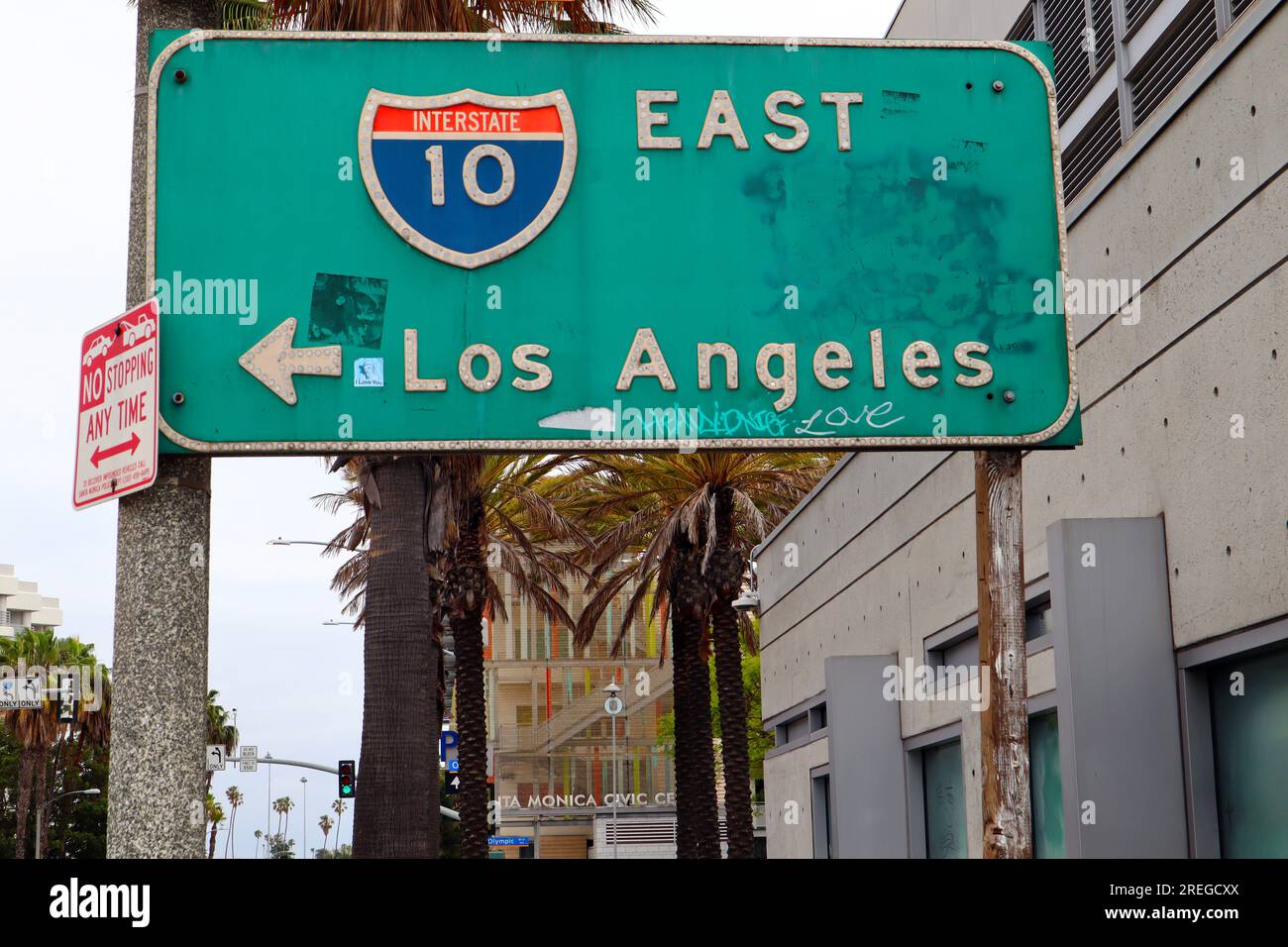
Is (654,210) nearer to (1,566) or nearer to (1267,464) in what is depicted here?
(1267,464)

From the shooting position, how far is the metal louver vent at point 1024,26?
1530cm

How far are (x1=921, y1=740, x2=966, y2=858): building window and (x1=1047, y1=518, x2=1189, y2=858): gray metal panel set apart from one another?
5.30 meters

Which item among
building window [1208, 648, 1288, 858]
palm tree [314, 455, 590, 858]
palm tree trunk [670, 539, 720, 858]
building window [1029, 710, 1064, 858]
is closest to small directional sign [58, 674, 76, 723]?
palm tree [314, 455, 590, 858]

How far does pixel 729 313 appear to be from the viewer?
23.7 feet

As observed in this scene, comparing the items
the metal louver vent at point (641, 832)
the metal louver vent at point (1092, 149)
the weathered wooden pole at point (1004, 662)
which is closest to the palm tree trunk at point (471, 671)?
the metal louver vent at point (1092, 149)

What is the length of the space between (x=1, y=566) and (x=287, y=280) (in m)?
131

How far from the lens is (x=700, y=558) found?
29.4 metres

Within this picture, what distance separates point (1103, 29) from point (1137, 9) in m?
0.87

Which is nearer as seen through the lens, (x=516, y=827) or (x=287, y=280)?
(x=287, y=280)

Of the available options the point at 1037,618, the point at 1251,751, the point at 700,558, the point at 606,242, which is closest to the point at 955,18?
the point at 1037,618

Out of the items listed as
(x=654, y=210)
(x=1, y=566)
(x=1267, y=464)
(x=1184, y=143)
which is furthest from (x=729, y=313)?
(x=1, y=566)

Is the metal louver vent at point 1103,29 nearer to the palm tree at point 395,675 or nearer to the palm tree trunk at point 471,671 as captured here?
the palm tree at point 395,675

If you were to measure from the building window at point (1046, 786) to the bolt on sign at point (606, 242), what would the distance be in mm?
6261

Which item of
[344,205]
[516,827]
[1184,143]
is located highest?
[1184,143]
